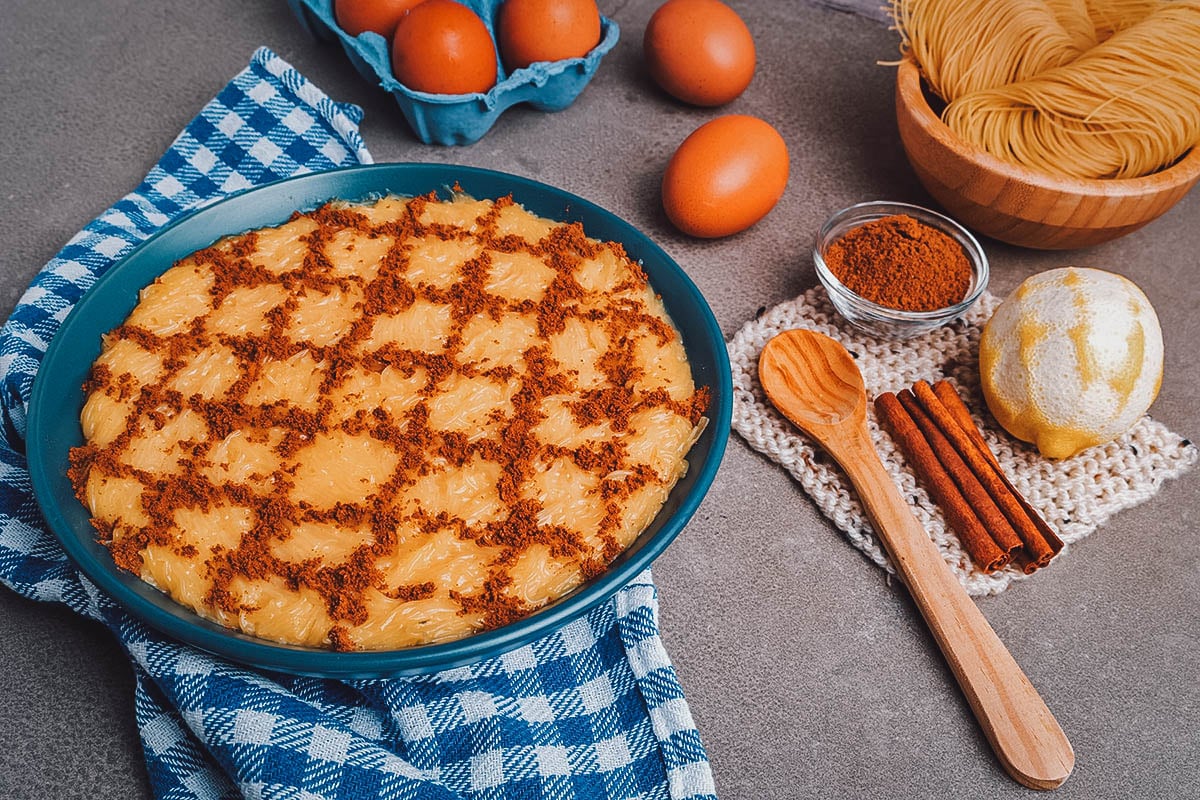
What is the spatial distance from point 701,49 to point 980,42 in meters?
0.55

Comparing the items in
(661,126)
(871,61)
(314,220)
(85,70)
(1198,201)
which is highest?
(85,70)

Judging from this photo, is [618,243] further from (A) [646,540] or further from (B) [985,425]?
(B) [985,425]

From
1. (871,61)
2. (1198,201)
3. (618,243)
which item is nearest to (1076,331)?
(618,243)

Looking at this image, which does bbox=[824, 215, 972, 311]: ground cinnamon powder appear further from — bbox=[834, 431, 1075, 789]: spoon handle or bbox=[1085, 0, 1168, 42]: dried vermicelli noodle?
bbox=[1085, 0, 1168, 42]: dried vermicelli noodle

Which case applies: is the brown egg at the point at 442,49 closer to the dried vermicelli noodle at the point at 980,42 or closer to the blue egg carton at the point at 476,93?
the blue egg carton at the point at 476,93

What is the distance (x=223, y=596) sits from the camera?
1.09 metres

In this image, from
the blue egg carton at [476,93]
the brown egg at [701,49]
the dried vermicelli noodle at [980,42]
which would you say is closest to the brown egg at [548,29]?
the blue egg carton at [476,93]

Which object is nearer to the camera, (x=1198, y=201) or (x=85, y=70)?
(x=1198, y=201)

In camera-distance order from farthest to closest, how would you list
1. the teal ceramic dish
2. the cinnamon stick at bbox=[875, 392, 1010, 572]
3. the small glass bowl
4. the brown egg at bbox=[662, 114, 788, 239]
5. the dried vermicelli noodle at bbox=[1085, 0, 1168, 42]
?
the dried vermicelli noodle at bbox=[1085, 0, 1168, 42], the brown egg at bbox=[662, 114, 788, 239], the small glass bowl, the cinnamon stick at bbox=[875, 392, 1010, 572], the teal ceramic dish

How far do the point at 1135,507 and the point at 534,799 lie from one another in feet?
3.41

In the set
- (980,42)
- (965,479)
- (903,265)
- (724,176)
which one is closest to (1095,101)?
(980,42)

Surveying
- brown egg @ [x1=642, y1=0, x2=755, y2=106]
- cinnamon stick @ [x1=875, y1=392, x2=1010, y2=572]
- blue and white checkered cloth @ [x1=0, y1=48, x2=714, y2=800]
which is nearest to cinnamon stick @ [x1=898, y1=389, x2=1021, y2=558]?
cinnamon stick @ [x1=875, y1=392, x2=1010, y2=572]

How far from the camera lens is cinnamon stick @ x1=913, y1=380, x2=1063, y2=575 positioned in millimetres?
1312

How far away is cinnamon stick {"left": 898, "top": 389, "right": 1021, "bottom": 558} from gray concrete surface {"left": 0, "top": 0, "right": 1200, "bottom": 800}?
90 millimetres
